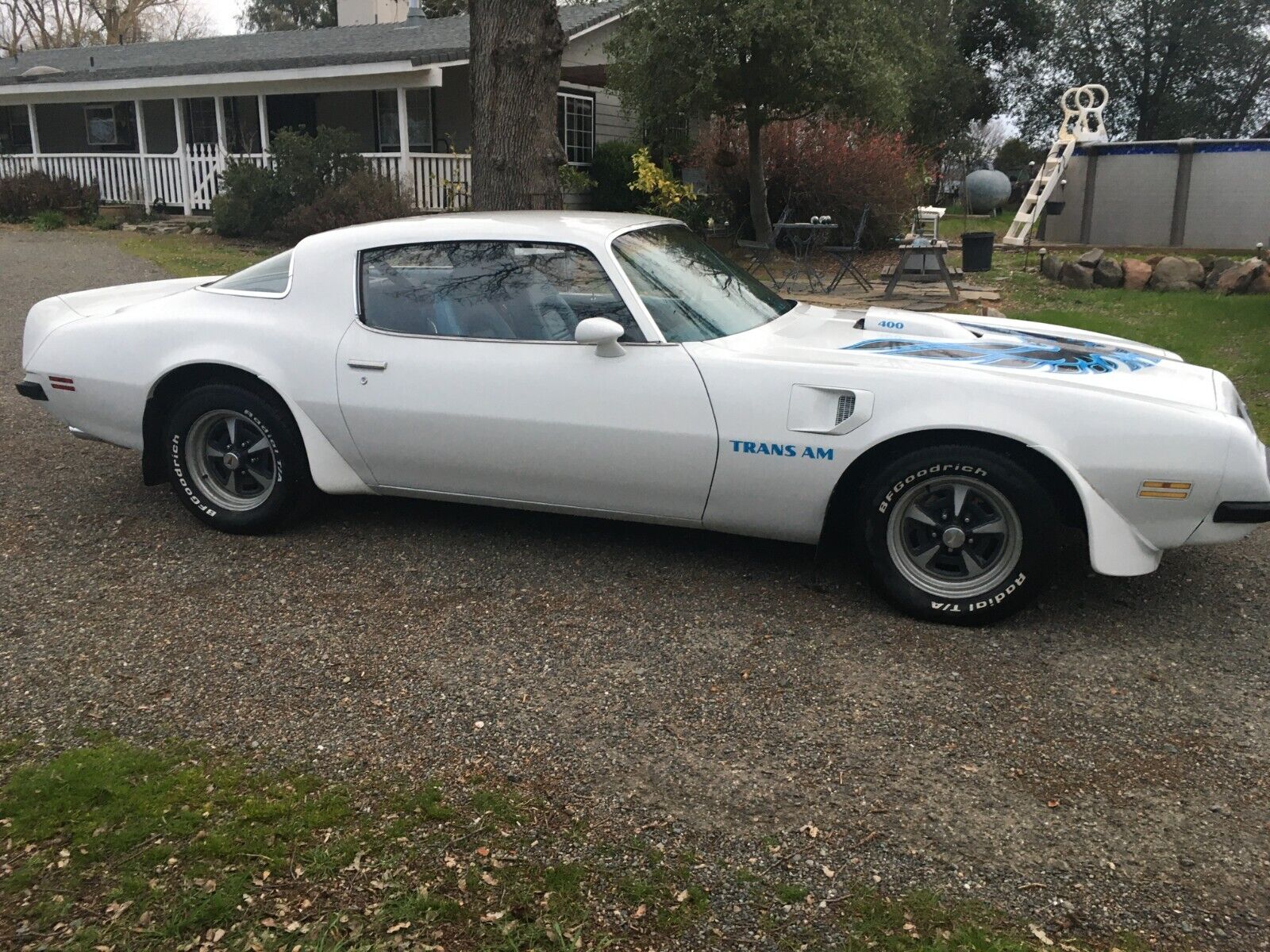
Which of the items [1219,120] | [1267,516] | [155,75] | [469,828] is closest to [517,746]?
[469,828]

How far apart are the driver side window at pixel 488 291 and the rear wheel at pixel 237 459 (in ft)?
2.15

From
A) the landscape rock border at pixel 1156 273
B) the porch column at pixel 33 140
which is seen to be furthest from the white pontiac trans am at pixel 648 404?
the porch column at pixel 33 140

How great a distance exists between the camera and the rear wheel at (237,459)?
462 centimetres

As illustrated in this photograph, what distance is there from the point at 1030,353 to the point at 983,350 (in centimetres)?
19

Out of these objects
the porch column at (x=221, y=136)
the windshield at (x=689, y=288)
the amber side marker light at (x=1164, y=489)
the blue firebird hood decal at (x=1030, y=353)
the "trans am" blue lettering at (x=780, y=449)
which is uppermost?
the porch column at (x=221, y=136)

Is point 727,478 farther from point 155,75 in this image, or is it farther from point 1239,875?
point 155,75

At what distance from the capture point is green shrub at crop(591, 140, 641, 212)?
20.0 m

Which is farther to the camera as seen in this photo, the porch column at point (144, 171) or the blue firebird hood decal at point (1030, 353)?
the porch column at point (144, 171)

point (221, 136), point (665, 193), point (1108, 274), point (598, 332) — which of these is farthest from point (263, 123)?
point (598, 332)

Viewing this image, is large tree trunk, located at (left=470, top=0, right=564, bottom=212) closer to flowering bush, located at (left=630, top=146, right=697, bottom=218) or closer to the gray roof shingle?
flowering bush, located at (left=630, top=146, right=697, bottom=218)

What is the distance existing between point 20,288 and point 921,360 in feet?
39.4

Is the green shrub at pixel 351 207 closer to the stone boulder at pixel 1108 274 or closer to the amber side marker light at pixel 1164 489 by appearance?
the stone boulder at pixel 1108 274

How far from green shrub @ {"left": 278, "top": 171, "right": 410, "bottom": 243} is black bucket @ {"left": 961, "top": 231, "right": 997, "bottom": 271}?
25.4ft

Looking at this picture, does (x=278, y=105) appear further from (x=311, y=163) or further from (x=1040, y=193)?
(x=1040, y=193)
